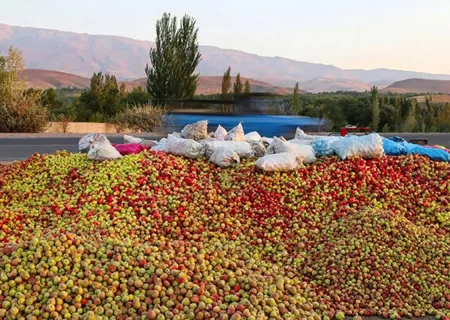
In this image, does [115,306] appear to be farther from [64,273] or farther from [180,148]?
[180,148]

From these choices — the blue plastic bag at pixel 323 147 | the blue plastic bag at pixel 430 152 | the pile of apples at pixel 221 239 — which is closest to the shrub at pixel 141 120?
the pile of apples at pixel 221 239

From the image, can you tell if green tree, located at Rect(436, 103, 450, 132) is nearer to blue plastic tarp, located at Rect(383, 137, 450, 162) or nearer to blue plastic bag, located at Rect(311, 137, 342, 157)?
blue plastic tarp, located at Rect(383, 137, 450, 162)

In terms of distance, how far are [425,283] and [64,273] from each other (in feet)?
10.3

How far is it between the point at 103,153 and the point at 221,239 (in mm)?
2792

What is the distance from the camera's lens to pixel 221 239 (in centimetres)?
570

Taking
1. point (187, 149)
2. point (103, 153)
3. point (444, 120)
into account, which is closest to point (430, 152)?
point (187, 149)

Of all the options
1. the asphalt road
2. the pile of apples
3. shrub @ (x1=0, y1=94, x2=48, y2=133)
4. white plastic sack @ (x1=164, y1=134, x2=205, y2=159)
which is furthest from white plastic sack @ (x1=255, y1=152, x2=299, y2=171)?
shrub @ (x1=0, y1=94, x2=48, y2=133)

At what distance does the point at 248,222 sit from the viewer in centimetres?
610

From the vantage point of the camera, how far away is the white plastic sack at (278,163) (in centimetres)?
698

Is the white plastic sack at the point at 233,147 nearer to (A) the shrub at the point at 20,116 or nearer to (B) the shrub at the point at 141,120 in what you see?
(A) the shrub at the point at 20,116

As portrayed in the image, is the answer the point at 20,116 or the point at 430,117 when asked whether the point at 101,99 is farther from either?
the point at 430,117

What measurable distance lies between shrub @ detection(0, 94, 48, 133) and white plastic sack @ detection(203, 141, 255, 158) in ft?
46.8

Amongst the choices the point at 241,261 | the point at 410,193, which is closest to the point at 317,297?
the point at 241,261

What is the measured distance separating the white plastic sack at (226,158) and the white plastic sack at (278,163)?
360 mm
